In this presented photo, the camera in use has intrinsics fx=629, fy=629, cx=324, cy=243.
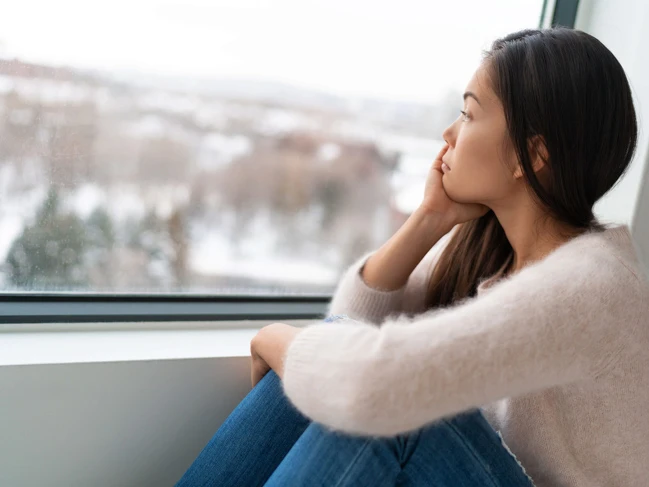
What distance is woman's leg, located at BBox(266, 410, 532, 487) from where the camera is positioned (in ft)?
2.47

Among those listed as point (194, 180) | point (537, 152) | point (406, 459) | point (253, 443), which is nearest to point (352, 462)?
point (406, 459)

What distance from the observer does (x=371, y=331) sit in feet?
2.41

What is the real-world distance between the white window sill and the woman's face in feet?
1.54

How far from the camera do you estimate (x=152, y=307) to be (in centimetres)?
117

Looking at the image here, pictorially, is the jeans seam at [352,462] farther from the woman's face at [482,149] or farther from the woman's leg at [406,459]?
the woman's face at [482,149]

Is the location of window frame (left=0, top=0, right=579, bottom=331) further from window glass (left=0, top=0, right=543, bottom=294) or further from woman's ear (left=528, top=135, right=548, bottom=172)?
woman's ear (left=528, top=135, right=548, bottom=172)

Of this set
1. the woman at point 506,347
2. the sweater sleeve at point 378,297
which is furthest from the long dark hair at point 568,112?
the sweater sleeve at point 378,297

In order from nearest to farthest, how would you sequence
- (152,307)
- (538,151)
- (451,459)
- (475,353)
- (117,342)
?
(475,353)
(451,459)
(538,151)
(117,342)
(152,307)

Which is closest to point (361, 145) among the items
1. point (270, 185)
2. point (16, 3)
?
point (270, 185)

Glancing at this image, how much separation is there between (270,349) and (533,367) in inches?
15.2

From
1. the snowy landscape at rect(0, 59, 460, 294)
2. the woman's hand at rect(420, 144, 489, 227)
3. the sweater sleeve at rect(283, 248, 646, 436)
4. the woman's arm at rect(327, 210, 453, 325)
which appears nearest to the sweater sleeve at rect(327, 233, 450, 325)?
the woman's arm at rect(327, 210, 453, 325)

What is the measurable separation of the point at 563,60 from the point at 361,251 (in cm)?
66

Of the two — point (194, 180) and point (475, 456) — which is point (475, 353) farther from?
point (194, 180)

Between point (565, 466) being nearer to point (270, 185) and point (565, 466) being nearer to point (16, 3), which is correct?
point (270, 185)
